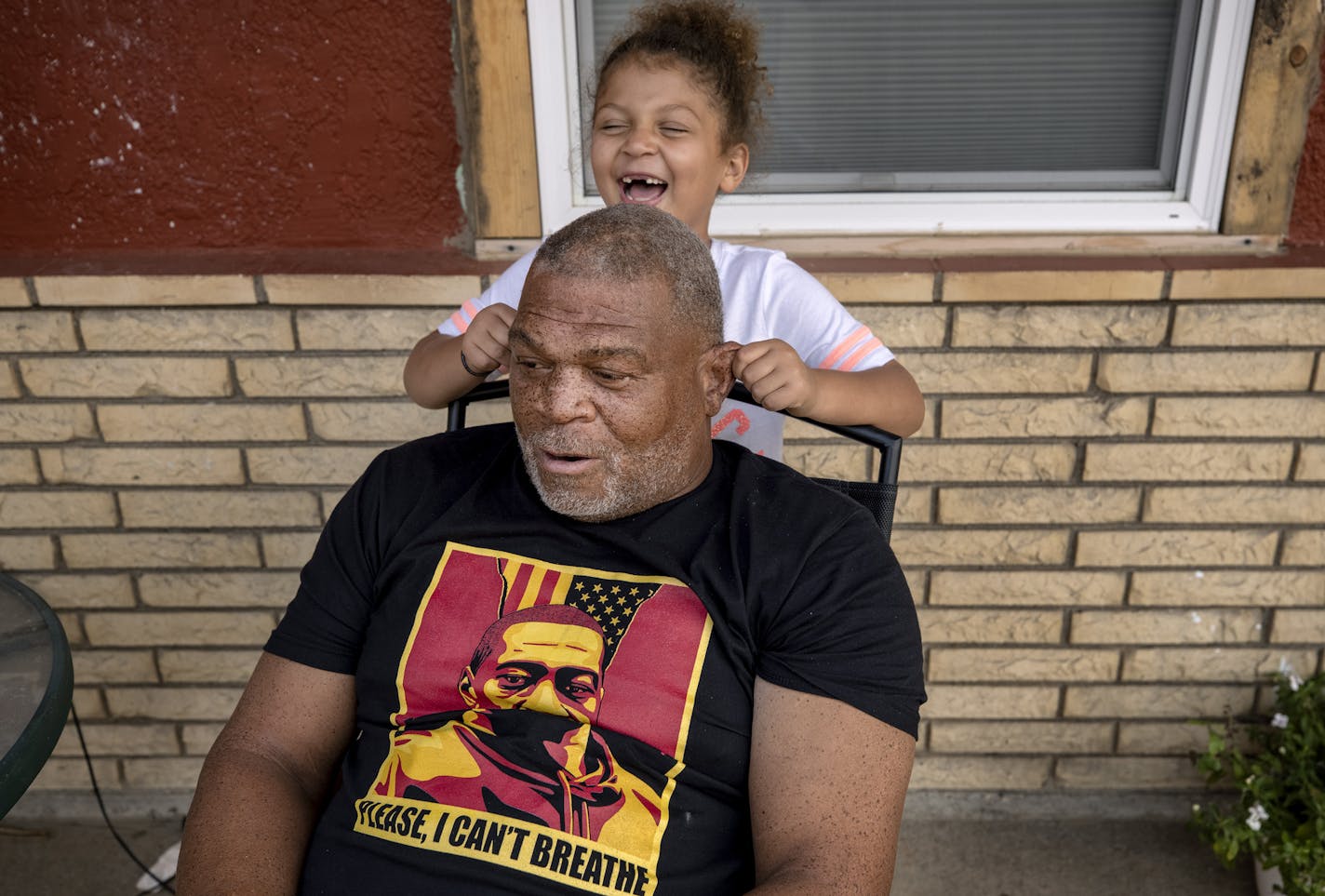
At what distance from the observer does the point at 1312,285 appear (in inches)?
97.0

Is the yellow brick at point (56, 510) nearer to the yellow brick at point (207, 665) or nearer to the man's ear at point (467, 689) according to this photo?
the yellow brick at point (207, 665)

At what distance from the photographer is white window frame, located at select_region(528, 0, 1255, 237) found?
96.9 inches

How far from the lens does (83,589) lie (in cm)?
290

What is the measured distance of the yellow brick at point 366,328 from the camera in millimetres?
2615

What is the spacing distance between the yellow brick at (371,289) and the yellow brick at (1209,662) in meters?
1.86

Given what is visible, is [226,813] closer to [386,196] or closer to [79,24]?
[386,196]

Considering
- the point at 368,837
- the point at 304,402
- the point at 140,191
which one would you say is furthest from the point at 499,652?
the point at 140,191

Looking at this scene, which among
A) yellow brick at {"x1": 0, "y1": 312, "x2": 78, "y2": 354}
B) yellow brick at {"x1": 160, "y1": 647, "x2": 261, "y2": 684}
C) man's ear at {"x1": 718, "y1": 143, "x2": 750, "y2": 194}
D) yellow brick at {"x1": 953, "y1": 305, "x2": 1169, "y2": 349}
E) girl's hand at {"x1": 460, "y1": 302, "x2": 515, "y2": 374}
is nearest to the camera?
girl's hand at {"x1": 460, "y1": 302, "x2": 515, "y2": 374}

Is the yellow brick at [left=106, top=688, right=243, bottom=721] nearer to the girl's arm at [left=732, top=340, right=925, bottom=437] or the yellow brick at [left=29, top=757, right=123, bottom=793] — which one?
the yellow brick at [left=29, top=757, right=123, bottom=793]

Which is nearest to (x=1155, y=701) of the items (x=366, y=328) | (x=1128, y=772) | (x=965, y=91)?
(x=1128, y=772)

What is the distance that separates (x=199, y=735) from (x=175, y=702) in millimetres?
111

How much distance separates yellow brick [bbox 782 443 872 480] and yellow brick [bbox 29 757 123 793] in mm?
2014

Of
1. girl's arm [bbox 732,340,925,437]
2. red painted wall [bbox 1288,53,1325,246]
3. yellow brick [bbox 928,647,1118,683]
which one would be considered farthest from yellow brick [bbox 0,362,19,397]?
red painted wall [bbox 1288,53,1325,246]

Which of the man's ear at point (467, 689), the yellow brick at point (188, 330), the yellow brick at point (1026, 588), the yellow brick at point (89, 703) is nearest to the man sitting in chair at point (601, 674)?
the man's ear at point (467, 689)
